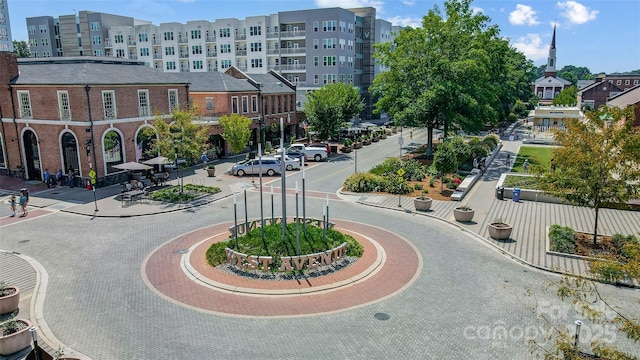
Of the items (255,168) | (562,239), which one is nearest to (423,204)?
(562,239)

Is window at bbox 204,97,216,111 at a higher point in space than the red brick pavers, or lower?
higher

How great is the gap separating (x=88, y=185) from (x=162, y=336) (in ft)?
73.7

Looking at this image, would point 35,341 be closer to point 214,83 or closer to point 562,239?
point 562,239

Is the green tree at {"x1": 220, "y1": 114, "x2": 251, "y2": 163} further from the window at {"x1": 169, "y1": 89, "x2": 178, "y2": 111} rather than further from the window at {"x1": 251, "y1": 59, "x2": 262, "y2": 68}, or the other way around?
the window at {"x1": 251, "y1": 59, "x2": 262, "y2": 68}

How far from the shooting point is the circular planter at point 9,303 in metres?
14.6

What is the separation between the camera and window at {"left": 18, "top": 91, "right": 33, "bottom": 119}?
33906 mm

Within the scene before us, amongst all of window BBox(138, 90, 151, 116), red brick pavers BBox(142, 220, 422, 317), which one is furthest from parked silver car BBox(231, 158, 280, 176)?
red brick pavers BBox(142, 220, 422, 317)

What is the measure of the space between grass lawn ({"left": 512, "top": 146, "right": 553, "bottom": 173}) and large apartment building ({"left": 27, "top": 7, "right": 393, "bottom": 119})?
33871 millimetres

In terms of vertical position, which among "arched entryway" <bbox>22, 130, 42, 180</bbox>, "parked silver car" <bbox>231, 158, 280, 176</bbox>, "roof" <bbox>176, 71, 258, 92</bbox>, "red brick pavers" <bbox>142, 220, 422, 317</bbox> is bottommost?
"red brick pavers" <bbox>142, 220, 422, 317</bbox>

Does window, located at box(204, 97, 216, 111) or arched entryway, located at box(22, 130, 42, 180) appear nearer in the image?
arched entryway, located at box(22, 130, 42, 180)

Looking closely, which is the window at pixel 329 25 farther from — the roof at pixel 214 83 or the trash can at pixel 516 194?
the trash can at pixel 516 194

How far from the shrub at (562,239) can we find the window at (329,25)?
195 feet

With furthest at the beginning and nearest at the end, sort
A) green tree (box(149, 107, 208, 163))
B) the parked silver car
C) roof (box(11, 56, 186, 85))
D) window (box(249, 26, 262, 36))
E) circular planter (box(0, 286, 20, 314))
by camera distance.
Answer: window (box(249, 26, 262, 36)) → the parked silver car → roof (box(11, 56, 186, 85)) → green tree (box(149, 107, 208, 163)) → circular planter (box(0, 286, 20, 314))

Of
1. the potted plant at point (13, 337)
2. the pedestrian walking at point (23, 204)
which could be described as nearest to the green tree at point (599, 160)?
the potted plant at point (13, 337)
